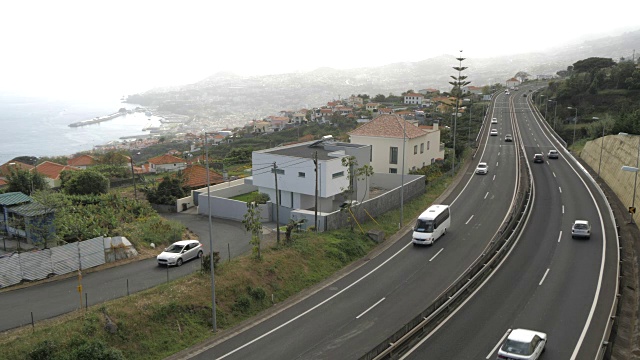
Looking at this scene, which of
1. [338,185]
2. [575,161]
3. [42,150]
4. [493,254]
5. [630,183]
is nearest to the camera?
[493,254]

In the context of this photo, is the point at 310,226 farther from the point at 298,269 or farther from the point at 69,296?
the point at 69,296

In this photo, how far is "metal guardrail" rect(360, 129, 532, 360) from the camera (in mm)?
17141

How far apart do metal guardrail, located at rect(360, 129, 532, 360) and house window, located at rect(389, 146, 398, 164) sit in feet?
68.6

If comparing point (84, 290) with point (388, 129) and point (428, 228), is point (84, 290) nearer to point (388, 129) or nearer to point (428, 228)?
point (428, 228)

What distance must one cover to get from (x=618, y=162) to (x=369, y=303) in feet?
112

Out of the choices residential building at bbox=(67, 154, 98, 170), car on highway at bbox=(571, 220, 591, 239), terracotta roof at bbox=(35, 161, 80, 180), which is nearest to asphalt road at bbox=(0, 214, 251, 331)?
car on highway at bbox=(571, 220, 591, 239)

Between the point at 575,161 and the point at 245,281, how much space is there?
48.5 meters

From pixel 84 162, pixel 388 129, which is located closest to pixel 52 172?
pixel 84 162

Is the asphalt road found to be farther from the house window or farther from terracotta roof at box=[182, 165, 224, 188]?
the house window

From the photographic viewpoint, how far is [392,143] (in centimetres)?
5512

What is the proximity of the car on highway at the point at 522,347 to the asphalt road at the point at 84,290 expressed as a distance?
16.1 m

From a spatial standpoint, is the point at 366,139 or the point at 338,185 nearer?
the point at 338,185

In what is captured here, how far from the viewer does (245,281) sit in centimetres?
2478

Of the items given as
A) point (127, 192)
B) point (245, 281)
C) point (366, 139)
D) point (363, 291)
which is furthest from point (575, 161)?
A: point (127, 192)
